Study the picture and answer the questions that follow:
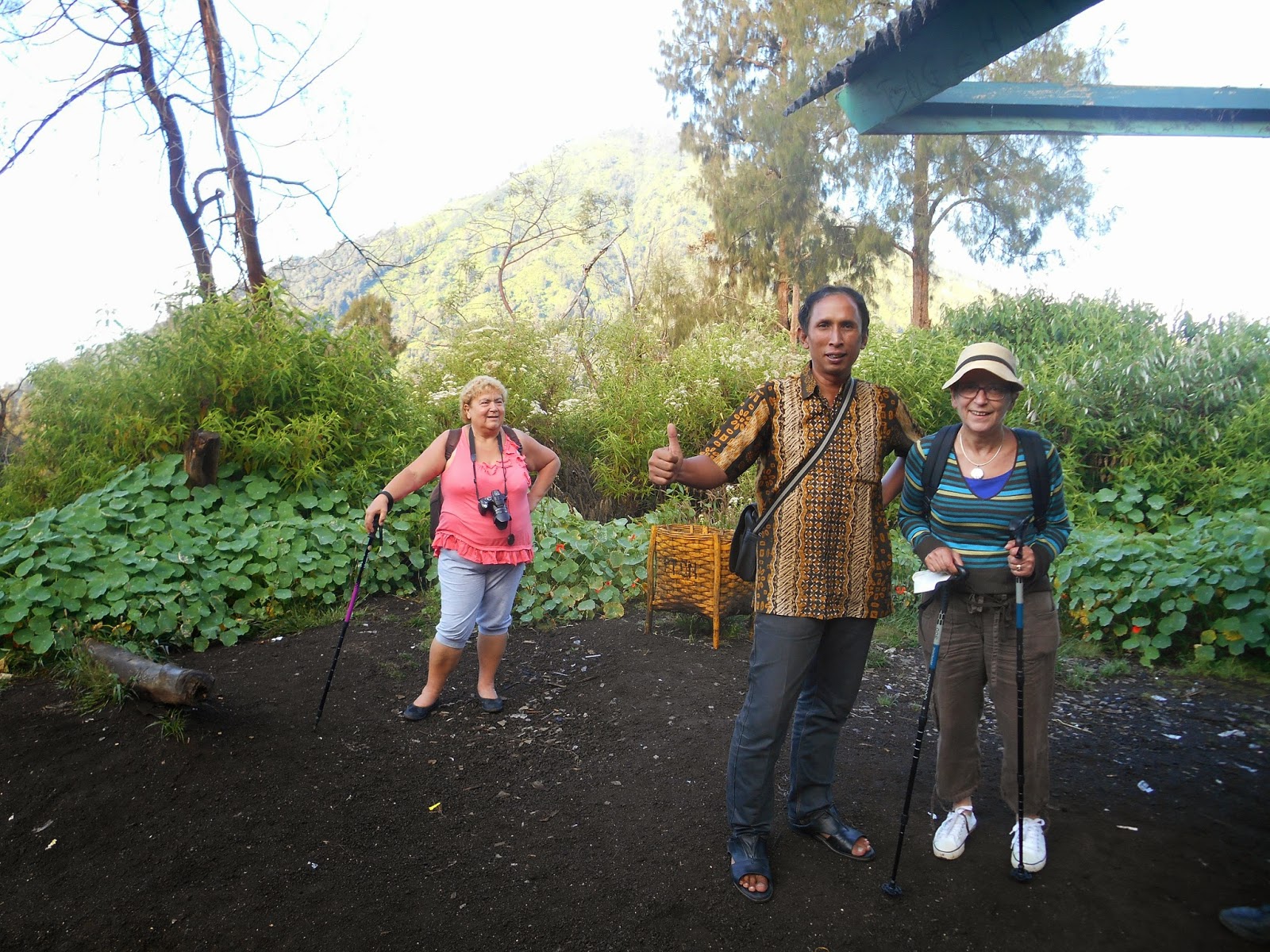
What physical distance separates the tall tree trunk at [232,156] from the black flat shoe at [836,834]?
7.51 m

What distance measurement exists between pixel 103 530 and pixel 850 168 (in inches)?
805

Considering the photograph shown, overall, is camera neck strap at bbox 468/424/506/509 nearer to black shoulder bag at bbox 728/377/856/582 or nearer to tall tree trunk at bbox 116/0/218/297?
black shoulder bag at bbox 728/377/856/582

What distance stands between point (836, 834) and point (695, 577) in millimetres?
2762

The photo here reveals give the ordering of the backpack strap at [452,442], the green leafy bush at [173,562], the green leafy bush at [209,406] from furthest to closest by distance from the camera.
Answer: the green leafy bush at [209,406] < the green leafy bush at [173,562] < the backpack strap at [452,442]

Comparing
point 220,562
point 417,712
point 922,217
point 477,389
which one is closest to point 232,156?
point 220,562

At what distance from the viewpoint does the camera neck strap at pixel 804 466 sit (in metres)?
2.89

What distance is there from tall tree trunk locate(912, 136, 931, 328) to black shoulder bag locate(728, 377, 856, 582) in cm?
1803

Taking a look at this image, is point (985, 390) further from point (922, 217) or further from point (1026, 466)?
point (922, 217)

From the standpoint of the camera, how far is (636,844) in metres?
3.38

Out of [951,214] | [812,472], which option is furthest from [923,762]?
[951,214]

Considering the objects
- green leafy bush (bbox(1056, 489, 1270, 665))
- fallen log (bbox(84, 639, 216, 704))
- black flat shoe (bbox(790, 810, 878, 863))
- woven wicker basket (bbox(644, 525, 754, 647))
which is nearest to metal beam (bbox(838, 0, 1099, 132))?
woven wicker basket (bbox(644, 525, 754, 647))

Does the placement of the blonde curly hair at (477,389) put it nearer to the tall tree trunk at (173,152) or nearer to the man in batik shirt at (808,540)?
the man in batik shirt at (808,540)

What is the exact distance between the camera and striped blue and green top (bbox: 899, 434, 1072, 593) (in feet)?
9.44

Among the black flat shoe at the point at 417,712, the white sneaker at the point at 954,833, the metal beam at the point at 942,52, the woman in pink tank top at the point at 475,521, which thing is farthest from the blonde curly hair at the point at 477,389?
the white sneaker at the point at 954,833
